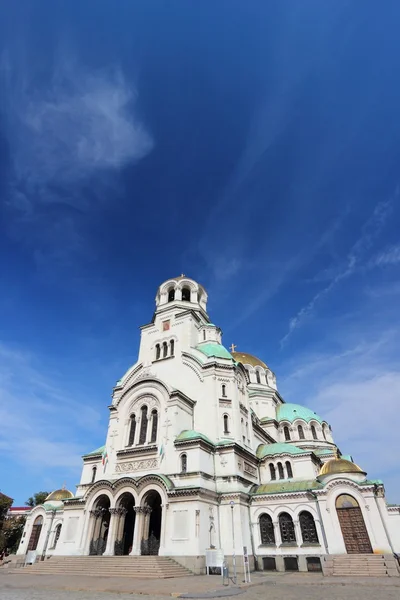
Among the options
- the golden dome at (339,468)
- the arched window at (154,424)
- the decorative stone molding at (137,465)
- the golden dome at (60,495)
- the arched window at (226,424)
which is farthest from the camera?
the golden dome at (60,495)

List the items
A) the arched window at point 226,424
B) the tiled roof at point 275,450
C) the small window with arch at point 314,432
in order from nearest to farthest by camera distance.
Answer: the arched window at point 226,424 → the tiled roof at point 275,450 → the small window with arch at point 314,432

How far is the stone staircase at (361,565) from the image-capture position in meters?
→ 16.3

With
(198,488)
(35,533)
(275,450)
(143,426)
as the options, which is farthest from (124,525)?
(275,450)

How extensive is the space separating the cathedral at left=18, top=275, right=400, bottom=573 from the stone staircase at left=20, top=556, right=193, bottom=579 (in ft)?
4.18

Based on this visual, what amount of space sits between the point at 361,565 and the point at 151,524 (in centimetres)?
1277

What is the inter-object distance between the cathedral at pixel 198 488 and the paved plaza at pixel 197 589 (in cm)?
288

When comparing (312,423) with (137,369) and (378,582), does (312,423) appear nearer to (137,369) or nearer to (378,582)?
(137,369)

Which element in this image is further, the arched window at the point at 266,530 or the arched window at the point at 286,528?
the arched window at the point at 266,530

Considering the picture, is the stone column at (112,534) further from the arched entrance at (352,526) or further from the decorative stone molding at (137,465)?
the arched entrance at (352,526)

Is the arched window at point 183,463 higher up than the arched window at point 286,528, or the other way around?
the arched window at point 183,463

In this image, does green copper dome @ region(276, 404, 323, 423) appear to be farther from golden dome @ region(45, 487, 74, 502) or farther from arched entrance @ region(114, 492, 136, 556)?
golden dome @ region(45, 487, 74, 502)

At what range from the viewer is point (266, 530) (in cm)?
2180

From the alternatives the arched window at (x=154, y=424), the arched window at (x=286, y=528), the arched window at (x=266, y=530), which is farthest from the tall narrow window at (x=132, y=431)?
the arched window at (x=286, y=528)

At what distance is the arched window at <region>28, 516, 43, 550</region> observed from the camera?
2656cm
